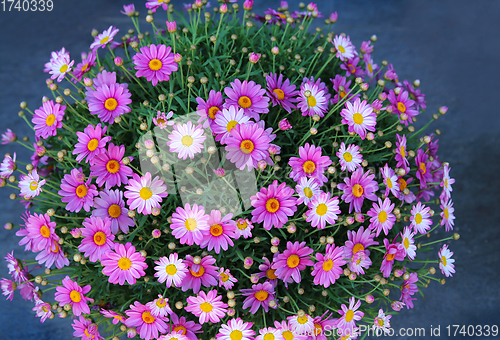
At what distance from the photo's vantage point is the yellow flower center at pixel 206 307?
840mm

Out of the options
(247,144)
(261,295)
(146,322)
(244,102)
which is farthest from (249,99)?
(146,322)

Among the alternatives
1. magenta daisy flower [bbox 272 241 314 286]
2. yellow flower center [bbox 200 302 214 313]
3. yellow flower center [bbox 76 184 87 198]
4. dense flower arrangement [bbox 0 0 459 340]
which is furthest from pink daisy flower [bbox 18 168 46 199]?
magenta daisy flower [bbox 272 241 314 286]

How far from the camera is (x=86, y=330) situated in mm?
941

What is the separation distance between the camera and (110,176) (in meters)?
0.84

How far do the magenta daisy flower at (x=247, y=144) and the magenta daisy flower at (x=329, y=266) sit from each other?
25cm

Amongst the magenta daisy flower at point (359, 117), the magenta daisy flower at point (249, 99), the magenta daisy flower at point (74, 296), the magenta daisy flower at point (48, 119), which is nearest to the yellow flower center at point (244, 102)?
the magenta daisy flower at point (249, 99)

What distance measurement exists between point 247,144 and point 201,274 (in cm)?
30

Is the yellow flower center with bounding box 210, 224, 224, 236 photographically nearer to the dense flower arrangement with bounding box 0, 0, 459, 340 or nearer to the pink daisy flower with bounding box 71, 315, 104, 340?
the dense flower arrangement with bounding box 0, 0, 459, 340

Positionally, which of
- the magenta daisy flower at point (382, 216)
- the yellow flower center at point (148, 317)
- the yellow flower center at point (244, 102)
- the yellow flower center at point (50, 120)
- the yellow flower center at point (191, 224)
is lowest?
the yellow flower center at point (148, 317)

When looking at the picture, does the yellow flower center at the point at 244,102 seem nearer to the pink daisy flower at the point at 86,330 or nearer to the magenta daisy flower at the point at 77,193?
the magenta daisy flower at the point at 77,193

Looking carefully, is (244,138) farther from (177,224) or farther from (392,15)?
(392,15)

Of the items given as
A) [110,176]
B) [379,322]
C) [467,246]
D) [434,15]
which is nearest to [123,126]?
[110,176]

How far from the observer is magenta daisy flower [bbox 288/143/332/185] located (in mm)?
823

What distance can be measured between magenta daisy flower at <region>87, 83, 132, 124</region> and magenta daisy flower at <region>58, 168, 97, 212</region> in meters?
0.14
